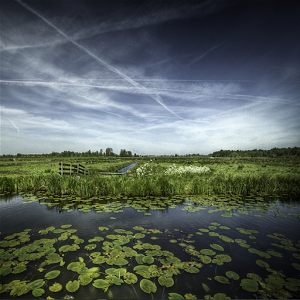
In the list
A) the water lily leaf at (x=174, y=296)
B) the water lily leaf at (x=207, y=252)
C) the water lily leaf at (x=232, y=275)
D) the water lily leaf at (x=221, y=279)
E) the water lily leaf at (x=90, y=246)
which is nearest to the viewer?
the water lily leaf at (x=174, y=296)

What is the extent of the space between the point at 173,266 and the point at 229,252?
1595 millimetres

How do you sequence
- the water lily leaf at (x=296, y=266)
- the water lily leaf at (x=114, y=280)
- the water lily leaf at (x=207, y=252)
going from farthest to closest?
the water lily leaf at (x=207, y=252) → the water lily leaf at (x=296, y=266) → the water lily leaf at (x=114, y=280)

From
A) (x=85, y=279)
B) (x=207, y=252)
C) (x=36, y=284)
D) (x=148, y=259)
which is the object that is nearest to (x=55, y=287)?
(x=36, y=284)

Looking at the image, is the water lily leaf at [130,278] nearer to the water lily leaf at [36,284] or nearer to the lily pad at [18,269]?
the water lily leaf at [36,284]

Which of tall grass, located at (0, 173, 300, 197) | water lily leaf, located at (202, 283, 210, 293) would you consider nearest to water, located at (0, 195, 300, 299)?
water lily leaf, located at (202, 283, 210, 293)

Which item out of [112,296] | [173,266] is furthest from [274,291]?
[112,296]

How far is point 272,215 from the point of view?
6.82 metres

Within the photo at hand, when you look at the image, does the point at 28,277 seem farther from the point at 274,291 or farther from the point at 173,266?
the point at 274,291

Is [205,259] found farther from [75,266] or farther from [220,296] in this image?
[75,266]

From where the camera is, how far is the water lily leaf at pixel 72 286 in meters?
2.81

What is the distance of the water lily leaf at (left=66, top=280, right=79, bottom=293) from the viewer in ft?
9.23

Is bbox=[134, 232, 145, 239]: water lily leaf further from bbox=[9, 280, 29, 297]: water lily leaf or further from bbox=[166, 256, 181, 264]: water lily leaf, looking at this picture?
bbox=[9, 280, 29, 297]: water lily leaf

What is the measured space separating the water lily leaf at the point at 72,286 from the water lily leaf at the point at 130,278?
837 mm

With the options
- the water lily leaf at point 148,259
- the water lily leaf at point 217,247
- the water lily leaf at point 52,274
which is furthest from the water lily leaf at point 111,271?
the water lily leaf at point 217,247
